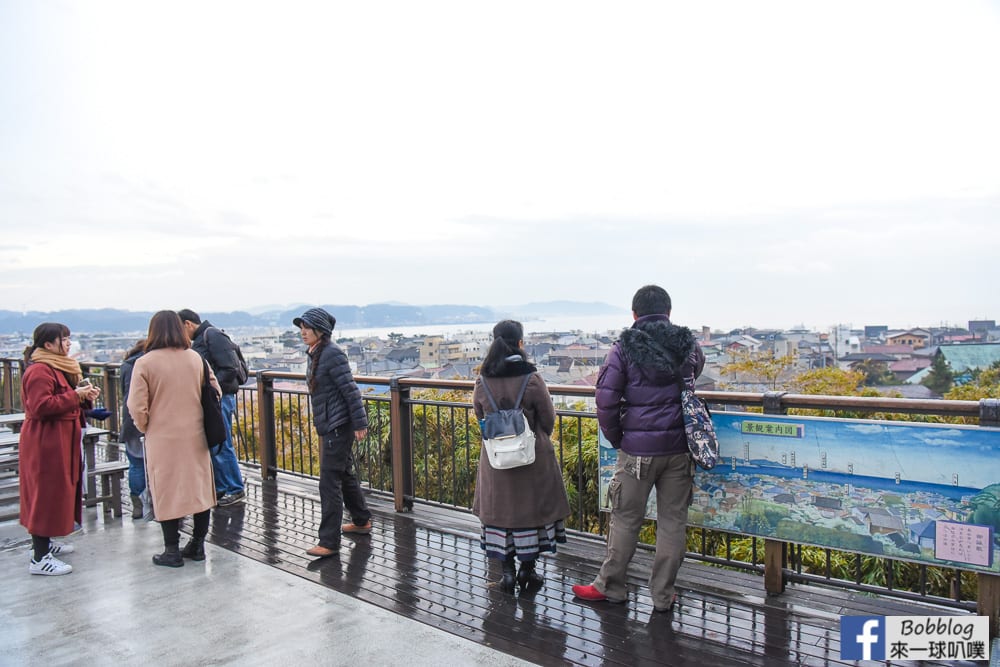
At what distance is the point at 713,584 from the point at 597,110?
72.8ft

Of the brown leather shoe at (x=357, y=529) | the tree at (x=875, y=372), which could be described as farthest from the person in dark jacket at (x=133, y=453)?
the tree at (x=875, y=372)

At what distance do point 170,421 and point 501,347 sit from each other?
2.60m

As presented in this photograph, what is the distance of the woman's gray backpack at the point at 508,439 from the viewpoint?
4059 mm

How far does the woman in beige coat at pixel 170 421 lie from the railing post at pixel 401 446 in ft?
5.71

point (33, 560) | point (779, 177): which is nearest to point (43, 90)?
point (33, 560)

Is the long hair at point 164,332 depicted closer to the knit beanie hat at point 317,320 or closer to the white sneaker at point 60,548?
the knit beanie hat at point 317,320

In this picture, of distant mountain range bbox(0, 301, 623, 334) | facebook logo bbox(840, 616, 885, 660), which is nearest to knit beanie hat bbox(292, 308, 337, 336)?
facebook logo bbox(840, 616, 885, 660)

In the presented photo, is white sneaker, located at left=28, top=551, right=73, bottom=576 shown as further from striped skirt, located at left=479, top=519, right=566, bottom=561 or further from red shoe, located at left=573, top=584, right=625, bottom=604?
red shoe, located at left=573, top=584, right=625, bottom=604

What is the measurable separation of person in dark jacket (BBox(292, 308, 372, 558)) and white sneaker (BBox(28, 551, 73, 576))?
1724 millimetres

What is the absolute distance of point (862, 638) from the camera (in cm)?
335

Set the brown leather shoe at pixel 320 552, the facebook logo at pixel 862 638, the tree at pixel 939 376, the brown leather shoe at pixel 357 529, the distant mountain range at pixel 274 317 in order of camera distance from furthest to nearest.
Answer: the distant mountain range at pixel 274 317 → the tree at pixel 939 376 → the brown leather shoe at pixel 357 529 → the brown leather shoe at pixel 320 552 → the facebook logo at pixel 862 638

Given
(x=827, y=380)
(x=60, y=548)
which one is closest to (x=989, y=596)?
(x=60, y=548)

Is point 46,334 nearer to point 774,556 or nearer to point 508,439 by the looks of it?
point 508,439

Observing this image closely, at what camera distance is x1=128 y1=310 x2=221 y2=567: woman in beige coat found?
188 inches
